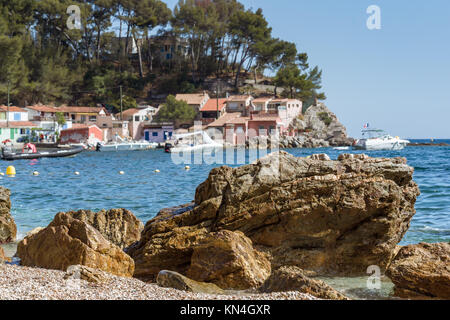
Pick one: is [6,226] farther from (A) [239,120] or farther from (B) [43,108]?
(B) [43,108]

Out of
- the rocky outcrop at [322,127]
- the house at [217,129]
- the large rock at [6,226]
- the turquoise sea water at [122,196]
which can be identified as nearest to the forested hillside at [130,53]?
the rocky outcrop at [322,127]

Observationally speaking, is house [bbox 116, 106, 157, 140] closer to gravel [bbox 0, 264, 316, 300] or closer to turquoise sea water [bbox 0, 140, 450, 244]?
turquoise sea water [bbox 0, 140, 450, 244]

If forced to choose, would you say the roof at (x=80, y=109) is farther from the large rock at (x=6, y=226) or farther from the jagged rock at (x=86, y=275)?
the jagged rock at (x=86, y=275)

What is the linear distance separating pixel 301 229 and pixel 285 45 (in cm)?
7608

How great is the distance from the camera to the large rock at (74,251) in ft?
24.4

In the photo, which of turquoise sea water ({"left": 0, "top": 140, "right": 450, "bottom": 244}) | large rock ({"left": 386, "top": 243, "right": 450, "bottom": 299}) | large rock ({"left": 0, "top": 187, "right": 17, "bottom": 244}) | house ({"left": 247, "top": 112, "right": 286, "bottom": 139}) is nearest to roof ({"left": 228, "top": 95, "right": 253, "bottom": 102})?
house ({"left": 247, "top": 112, "right": 286, "bottom": 139})

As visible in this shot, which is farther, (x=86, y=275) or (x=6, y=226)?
(x=6, y=226)

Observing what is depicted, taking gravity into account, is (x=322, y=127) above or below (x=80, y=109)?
below

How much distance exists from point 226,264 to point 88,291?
2.34 metres

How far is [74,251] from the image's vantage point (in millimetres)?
7535

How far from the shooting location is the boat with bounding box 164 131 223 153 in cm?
5714

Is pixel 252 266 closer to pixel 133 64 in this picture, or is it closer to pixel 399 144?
pixel 399 144

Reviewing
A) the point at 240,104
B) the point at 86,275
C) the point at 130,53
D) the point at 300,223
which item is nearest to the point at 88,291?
the point at 86,275
